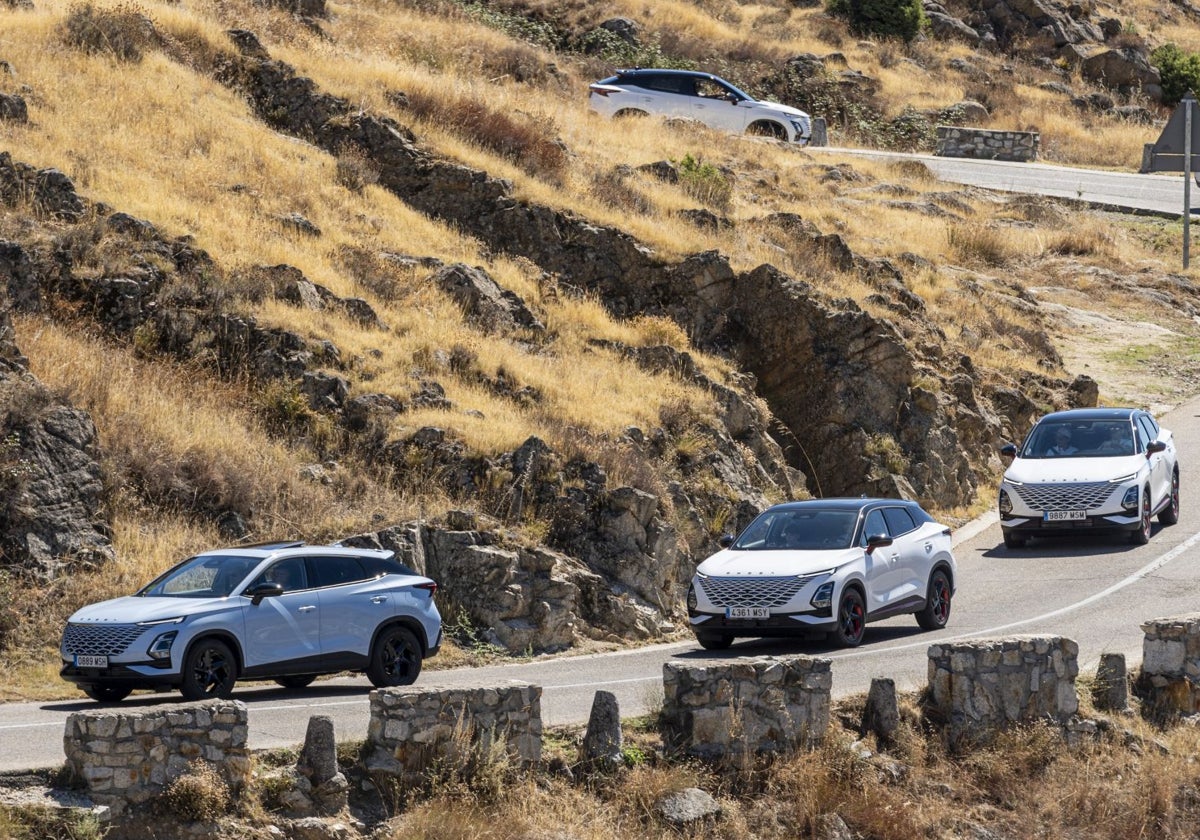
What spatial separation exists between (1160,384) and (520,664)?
2211cm

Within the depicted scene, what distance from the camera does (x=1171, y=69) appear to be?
66812 mm

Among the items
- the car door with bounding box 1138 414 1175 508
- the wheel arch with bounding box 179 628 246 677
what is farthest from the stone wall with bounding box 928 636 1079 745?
the car door with bounding box 1138 414 1175 508

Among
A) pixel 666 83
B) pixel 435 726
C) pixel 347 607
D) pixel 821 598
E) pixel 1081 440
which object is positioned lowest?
pixel 1081 440

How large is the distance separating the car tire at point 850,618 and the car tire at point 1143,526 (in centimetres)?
754

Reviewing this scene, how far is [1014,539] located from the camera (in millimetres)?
23781

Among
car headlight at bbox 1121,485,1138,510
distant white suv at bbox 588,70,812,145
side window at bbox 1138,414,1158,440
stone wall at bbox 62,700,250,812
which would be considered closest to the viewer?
stone wall at bbox 62,700,250,812

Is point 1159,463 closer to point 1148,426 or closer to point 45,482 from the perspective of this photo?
point 1148,426

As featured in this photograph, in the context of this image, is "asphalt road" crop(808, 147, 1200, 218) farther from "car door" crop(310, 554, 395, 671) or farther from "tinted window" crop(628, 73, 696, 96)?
"car door" crop(310, 554, 395, 671)

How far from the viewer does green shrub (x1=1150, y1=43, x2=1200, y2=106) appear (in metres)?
66.2

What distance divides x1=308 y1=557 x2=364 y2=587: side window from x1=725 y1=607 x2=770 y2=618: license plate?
4.03 metres

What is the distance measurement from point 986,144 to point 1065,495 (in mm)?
35524

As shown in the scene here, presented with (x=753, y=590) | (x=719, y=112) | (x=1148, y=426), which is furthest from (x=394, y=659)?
(x=719, y=112)

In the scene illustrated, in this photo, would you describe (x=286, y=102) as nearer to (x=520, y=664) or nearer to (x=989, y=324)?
(x=989, y=324)

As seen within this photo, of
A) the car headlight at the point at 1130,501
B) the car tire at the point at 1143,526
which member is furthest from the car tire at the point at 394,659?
the car tire at the point at 1143,526
